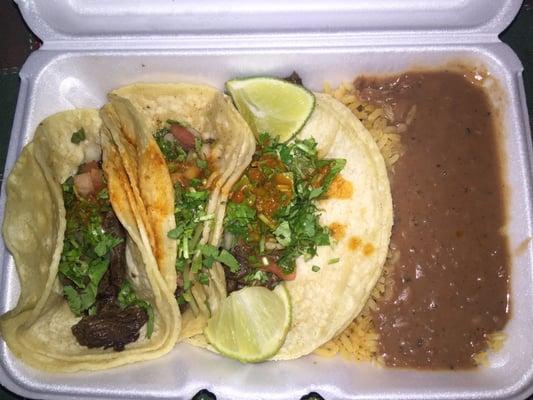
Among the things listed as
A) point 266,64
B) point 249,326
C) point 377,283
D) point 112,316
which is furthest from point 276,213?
point 112,316

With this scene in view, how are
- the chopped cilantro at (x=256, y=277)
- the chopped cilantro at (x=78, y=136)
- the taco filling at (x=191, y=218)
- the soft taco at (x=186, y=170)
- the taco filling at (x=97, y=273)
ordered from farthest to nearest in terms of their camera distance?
the chopped cilantro at (x=78, y=136), the chopped cilantro at (x=256, y=277), the taco filling at (x=97, y=273), the taco filling at (x=191, y=218), the soft taco at (x=186, y=170)

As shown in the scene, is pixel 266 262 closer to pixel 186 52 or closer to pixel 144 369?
pixel 144 369

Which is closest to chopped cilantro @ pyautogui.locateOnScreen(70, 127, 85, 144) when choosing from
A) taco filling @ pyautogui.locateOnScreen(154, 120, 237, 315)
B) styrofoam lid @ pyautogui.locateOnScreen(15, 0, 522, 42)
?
taco filling @ pyautogui.locateOnScreen(154, 120, 237, 315)

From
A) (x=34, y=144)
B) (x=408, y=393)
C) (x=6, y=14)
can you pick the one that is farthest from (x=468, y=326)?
(x=6, y=14)

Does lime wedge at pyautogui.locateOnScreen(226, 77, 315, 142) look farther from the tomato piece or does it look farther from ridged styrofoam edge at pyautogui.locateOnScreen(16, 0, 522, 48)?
the tomato piece

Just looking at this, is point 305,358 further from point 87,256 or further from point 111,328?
point 87,256

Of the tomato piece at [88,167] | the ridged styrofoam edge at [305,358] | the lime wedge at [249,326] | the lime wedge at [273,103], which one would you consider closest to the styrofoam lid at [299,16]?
the ridged styrofoam edge at [305,358]

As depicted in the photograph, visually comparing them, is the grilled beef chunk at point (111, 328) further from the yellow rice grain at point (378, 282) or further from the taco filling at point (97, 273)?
the yellow rice grain at point (378, 282)

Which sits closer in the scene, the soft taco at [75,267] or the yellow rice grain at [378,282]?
the soft taco at [75,267]
